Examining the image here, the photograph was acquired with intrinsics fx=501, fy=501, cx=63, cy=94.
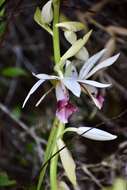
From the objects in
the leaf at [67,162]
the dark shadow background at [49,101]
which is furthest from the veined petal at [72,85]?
the dark shadow background at [49,101]

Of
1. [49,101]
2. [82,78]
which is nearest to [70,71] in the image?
[82,78]

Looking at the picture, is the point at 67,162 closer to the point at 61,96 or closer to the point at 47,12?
the point at 61,96

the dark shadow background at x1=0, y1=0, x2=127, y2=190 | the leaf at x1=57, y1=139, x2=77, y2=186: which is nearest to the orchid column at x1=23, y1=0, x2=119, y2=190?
the leaf at x1=57, y1=139, x2=77, y2=186

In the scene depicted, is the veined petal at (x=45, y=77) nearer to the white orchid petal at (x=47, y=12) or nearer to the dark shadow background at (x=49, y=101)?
the white orchid petal at (x=47, y=12)

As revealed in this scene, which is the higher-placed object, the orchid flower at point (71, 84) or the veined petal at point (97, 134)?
the orchid flower at point (71, 84)

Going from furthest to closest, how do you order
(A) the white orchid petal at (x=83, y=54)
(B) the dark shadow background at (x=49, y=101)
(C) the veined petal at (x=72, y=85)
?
(B) the dark shadow background at (x=49, y=101) < (A) the white orchid petal at (x=83, y=54) < (C) the veined petal at (x=72, y=85)

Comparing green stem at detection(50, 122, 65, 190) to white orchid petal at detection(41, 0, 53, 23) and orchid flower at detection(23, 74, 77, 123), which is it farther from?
white orchid petal at detection(41, 0, 53, 23)
